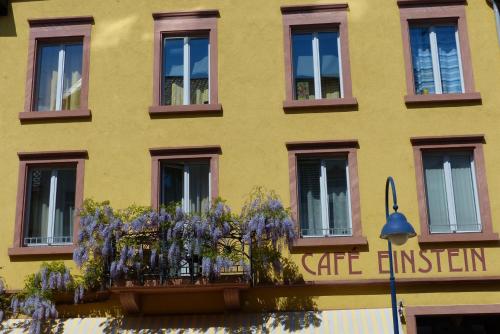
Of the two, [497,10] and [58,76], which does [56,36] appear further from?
[497,10]

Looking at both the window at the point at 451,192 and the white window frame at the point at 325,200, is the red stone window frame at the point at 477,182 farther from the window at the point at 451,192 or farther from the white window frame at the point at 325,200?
the white window frame at the point at 325,200

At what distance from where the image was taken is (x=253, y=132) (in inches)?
622

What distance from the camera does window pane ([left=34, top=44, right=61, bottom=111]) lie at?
16.6 m

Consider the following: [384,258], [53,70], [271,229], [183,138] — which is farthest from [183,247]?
[53,70]

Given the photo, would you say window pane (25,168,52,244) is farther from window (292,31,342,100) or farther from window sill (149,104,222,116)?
window (292,31,342,100)

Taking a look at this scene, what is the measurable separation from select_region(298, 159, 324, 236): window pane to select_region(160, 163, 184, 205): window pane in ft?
8.09

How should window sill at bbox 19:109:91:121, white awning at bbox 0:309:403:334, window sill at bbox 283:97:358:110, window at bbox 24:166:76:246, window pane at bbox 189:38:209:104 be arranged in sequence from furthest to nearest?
window pane at bbox 189:38:209:104 < window sill at bbox 19:109:91:121 < window sill at bbox 283:97:358:110 < window at bbox 24:166:76:246 < white awning at bbox 0:309:403:334

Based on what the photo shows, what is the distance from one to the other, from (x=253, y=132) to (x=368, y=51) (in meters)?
3.03

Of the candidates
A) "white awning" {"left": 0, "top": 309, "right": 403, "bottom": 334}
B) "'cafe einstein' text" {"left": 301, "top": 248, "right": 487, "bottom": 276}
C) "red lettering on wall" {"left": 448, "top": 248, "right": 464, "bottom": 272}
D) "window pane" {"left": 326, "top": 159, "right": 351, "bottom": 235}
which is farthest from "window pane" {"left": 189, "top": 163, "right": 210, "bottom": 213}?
"red lettering on wall" {"left": 448, "top": 248, "right": 464, "bottom": 272}

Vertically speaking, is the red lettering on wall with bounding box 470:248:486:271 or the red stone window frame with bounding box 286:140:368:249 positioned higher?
the red stone window frame with bounding box 286:140:368:249

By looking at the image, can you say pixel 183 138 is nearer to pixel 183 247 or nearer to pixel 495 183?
pixel 183 247

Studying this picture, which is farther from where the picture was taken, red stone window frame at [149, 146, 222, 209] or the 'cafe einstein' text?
red stone window frame at [149, 146, 222, 209]

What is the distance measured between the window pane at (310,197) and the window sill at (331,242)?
35cm

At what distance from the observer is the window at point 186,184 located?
1563 centimetres
